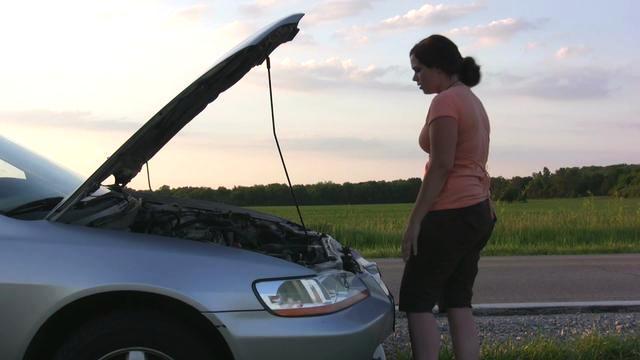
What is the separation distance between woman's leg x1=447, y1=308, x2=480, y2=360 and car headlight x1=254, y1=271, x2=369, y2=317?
33.3 inches

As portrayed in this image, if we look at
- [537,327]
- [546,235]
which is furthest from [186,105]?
[546,235]

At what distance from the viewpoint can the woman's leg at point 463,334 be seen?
3561 millimetres

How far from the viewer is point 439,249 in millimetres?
3367

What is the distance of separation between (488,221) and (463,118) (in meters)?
0.57

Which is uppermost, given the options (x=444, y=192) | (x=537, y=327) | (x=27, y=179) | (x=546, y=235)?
(x=27, y=179)

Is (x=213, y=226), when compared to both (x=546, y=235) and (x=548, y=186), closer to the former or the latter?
(x=546, y=235)

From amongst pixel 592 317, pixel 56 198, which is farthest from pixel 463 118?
pixel 592 317

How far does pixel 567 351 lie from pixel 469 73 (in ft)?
6.61

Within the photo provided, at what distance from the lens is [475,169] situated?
3.48 meters

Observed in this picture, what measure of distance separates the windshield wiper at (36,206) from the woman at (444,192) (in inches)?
71.1

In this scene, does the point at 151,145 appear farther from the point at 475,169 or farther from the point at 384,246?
the point at 384,246

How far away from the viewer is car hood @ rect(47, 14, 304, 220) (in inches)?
119

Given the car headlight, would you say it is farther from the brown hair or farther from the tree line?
the tree line

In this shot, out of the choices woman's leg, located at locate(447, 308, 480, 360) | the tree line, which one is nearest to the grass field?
woman's leg, located at locate(447, 308, 480, 360)
